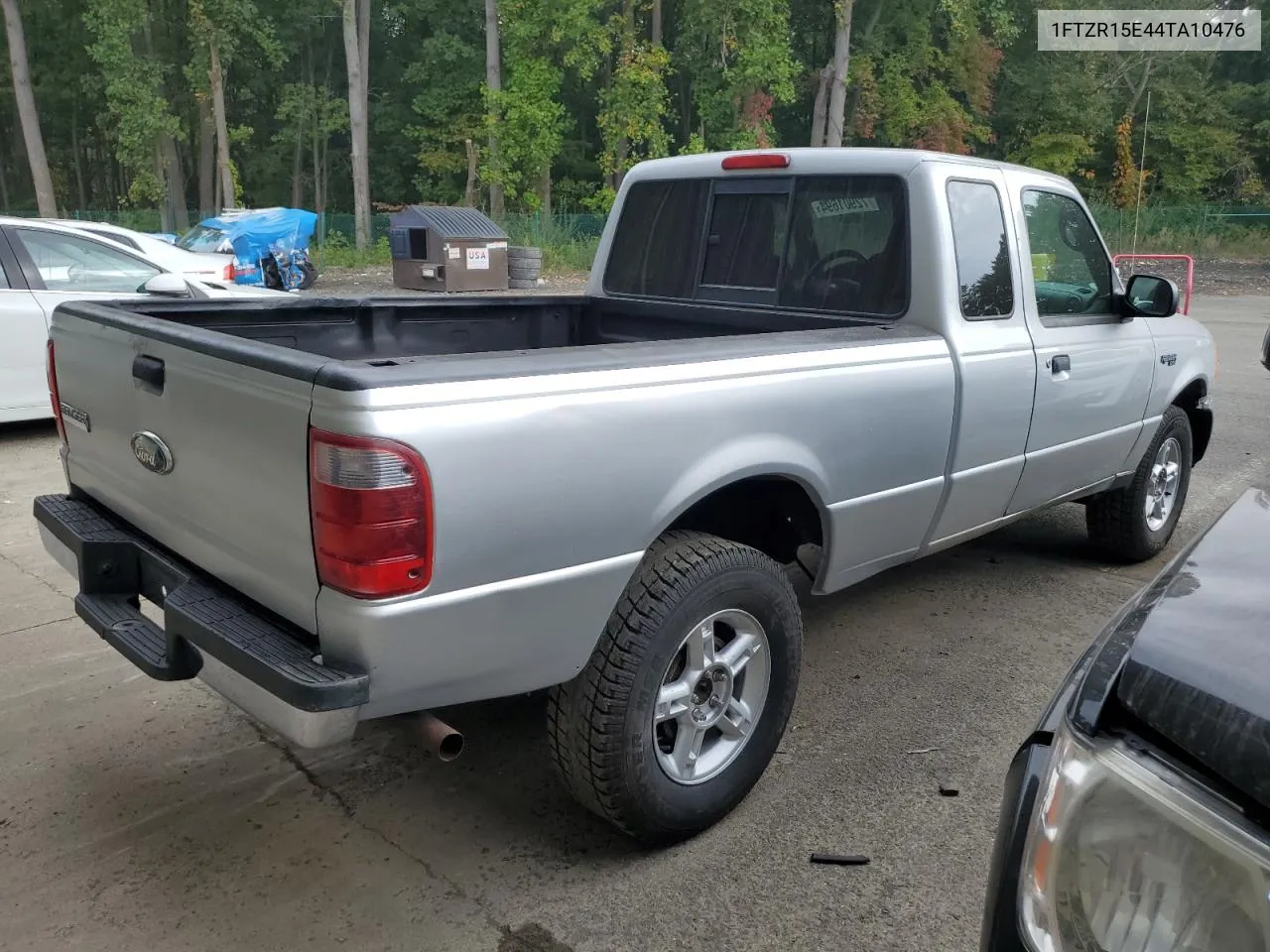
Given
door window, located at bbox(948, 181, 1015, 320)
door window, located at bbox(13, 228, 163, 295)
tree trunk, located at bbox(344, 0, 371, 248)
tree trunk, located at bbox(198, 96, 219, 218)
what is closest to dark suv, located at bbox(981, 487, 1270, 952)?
door window, located at bbox(948, 181, 1015, 320)

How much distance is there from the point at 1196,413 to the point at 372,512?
5.07 meters

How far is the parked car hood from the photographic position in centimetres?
122

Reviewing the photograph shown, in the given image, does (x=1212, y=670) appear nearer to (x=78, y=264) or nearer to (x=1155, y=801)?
(x=1155, y=801)

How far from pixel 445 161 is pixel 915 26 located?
19987mm

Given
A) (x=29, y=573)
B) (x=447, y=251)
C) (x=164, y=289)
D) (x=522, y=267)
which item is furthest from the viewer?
(x=522, y=267)

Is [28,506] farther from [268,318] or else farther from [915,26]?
[915,26]

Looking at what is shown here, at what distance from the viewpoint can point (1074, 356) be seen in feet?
14.2

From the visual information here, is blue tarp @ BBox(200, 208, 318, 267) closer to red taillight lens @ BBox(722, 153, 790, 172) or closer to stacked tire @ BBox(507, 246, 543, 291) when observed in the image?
stacked tire @ BBox(507, 246, 543, 291)

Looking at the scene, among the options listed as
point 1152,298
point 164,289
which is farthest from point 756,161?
Result: point 164,289

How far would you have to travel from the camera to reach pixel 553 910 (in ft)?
8.75

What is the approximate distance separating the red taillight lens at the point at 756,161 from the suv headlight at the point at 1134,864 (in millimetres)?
3114

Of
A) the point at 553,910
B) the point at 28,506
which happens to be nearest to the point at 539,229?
the point at 28,506

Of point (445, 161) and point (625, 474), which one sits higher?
point (445, 161)

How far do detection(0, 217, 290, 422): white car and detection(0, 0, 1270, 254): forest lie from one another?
2166 cm
